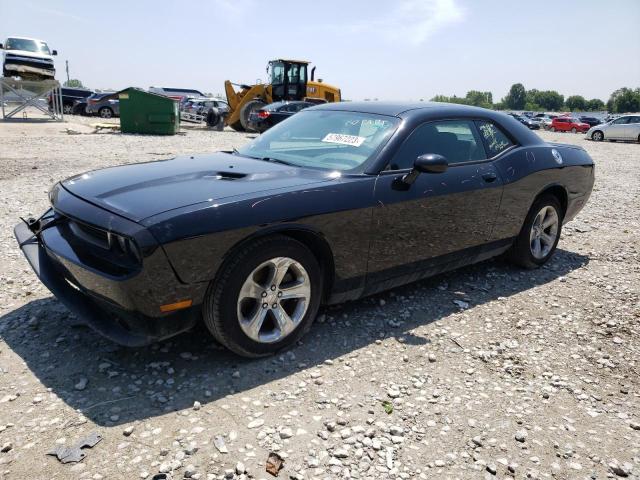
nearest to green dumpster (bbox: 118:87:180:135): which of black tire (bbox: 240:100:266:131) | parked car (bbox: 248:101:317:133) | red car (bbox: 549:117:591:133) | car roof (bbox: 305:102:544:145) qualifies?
parked car (bbox: 248:101:317:133)

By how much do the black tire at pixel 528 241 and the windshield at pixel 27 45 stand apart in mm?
24247

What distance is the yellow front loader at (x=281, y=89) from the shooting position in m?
21.9

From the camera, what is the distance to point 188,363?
116 inches

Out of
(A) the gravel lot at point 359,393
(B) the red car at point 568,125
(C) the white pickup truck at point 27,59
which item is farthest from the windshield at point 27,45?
(B) the red car at point 568,125

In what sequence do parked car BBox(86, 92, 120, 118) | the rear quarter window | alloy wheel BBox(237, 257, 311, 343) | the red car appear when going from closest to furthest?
alloy wheel BBox(237, 257, 311, 343) → the rear quarter window → parked car BBox(86, 92, 120, 118) → the red car

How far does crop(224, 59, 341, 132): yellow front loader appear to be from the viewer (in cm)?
2191

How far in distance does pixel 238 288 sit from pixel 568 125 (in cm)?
4405

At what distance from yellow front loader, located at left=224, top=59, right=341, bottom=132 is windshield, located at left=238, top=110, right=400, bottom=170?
18.2 metres

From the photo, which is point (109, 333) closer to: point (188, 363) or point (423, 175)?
point (188, 363)

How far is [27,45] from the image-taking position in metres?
22.5

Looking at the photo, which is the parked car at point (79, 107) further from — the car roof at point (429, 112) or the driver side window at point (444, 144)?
the driver side window at point (444, 144)

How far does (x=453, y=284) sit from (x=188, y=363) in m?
2.48

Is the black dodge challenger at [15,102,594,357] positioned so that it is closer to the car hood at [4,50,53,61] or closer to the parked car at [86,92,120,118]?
the car hood at [4,50,53,61]

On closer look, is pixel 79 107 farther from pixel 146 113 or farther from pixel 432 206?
pixel 432 206
